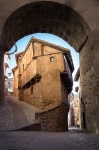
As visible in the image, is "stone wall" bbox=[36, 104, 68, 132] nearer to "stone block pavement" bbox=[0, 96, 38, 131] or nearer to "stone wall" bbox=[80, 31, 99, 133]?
"stone block pavement" bbox=[0, 96, 38, 131]

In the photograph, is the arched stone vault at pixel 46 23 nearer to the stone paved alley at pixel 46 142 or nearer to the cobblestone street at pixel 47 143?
the stone paved alley at pixel 46 142

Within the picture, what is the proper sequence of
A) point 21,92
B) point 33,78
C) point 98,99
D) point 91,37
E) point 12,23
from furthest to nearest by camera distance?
point 21,92, point 33,78, point 12,23, point 91,37, point 98,99

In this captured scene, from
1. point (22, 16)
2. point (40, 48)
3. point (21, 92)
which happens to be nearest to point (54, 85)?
point (40, 48)

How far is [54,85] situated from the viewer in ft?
49.2

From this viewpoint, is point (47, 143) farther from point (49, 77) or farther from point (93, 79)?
point (49, 77)

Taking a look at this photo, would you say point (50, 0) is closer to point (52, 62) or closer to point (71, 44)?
point (71, 44)

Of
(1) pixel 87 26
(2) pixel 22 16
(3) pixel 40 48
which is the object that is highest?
(3) pixel 40 48

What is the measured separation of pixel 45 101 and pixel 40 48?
16.0ft

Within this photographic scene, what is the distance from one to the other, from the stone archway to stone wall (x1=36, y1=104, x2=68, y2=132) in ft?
17.9

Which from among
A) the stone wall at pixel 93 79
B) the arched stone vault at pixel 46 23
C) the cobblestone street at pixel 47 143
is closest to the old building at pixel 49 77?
the stone wall at pixel 93 79

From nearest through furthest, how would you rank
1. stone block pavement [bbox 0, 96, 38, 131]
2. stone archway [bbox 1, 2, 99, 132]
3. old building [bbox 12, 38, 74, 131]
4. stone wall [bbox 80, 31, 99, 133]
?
stone wall [bbox 80, 31, 99, 133] < stone archway [bbox 1, 2, 99, 132] < stone block pavement [bbox 0, 96, 38, 131] < old building [bbox 12, 38, 74, 131]

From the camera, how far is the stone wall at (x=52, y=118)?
1133 cm

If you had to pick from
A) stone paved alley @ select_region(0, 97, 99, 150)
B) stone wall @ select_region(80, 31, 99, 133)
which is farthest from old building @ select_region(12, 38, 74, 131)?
stone paved alley @ select_region(0, 97, 99, 150)

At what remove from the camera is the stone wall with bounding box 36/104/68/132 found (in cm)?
1133
